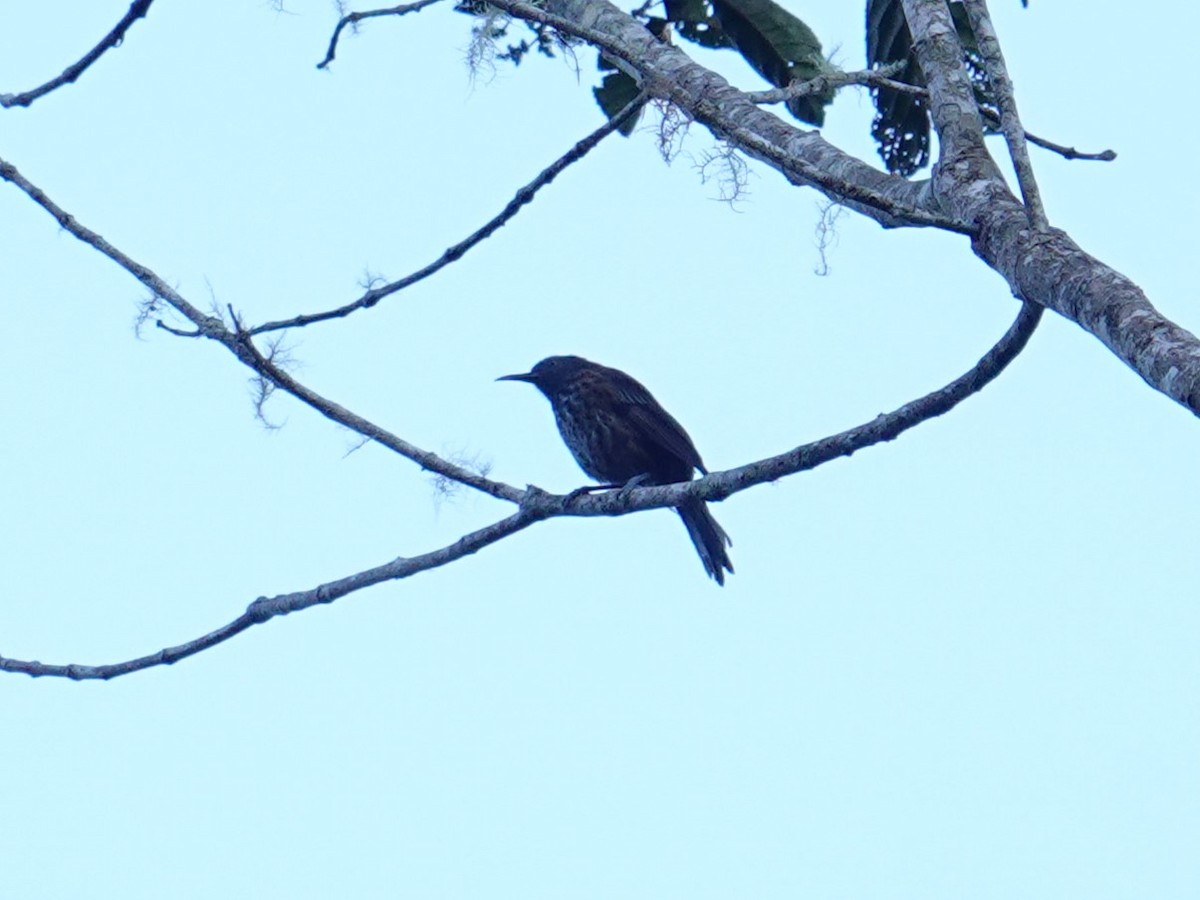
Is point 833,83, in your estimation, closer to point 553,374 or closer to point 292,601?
point 292,601

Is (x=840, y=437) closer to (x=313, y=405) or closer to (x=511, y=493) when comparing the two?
(x=511, y=493)

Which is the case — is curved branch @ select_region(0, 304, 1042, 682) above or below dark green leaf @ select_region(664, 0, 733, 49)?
below

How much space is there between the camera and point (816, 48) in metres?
5.32

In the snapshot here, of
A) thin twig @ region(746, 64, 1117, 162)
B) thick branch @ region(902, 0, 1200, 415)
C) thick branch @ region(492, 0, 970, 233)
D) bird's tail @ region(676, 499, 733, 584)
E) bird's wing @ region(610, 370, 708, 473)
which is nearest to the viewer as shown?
thick branch @ region(902, 0, 1200, 415)

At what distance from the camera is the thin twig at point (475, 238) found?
443 centimetres

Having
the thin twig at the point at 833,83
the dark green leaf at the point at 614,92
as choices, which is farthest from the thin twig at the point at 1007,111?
the dark green leaf at the point at 614,92

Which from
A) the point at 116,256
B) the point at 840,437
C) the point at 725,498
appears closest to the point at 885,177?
the point at 840,437

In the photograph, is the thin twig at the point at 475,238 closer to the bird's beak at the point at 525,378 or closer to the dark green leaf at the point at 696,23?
the dark green leaf at the point at 696,23

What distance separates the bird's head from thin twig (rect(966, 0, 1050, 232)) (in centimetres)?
403

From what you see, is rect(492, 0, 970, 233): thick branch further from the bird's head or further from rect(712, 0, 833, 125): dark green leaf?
the bird's head

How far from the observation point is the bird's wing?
7.11 meters

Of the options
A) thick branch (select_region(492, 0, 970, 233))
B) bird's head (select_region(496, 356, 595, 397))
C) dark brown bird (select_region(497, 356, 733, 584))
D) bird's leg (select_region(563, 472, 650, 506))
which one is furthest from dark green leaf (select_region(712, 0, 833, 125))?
bird's head (select_region(496, 356, 595, 397))

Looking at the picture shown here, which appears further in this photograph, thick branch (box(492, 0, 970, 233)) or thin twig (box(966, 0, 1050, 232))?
thick branch (box(492, 0, 970, 233))

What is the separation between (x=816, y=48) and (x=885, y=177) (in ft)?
6.06
